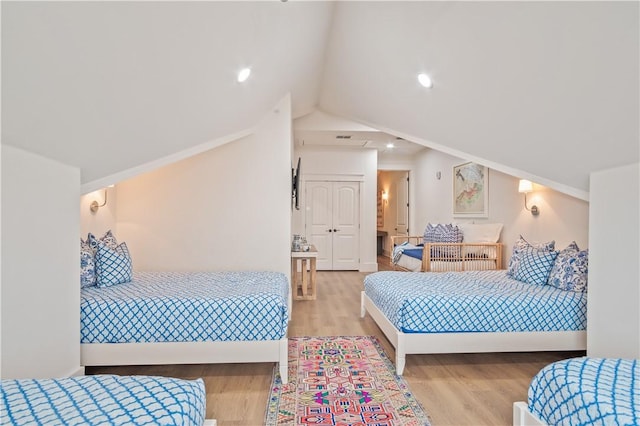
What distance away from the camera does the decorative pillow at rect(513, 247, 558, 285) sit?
3.22m

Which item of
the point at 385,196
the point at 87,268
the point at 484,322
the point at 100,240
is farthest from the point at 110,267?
the point at 385,196

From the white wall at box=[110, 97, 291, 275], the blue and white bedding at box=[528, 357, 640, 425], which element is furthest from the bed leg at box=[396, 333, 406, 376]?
the white wall at box=[110, 97, 291, 275]

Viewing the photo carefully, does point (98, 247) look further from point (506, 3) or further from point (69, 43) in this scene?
point (506, 3)

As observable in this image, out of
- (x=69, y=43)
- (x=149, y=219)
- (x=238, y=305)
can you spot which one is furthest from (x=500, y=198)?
(x=69, y=43)

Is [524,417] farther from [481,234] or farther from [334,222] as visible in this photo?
[334,222]

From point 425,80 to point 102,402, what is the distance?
2745 mm

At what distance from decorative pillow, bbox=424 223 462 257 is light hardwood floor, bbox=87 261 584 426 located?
80.2 inches

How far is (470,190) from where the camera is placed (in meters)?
5.74

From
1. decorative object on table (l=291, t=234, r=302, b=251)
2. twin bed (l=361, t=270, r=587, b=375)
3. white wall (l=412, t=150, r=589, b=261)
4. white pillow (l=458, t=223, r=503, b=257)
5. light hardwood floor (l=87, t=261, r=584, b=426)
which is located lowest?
light hardwood floor (l=87, t=261, r=584, b=426)

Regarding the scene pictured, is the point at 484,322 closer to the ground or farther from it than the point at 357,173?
closer to the ground

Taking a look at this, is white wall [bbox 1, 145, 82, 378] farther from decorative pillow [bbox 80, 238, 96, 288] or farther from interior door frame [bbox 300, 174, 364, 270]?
interior door frame [bbox 300, 174, 364, 270]

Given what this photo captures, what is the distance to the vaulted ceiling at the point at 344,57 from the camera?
1.42 metres

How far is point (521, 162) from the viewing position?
2840 mm

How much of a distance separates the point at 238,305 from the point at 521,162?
2462mm
